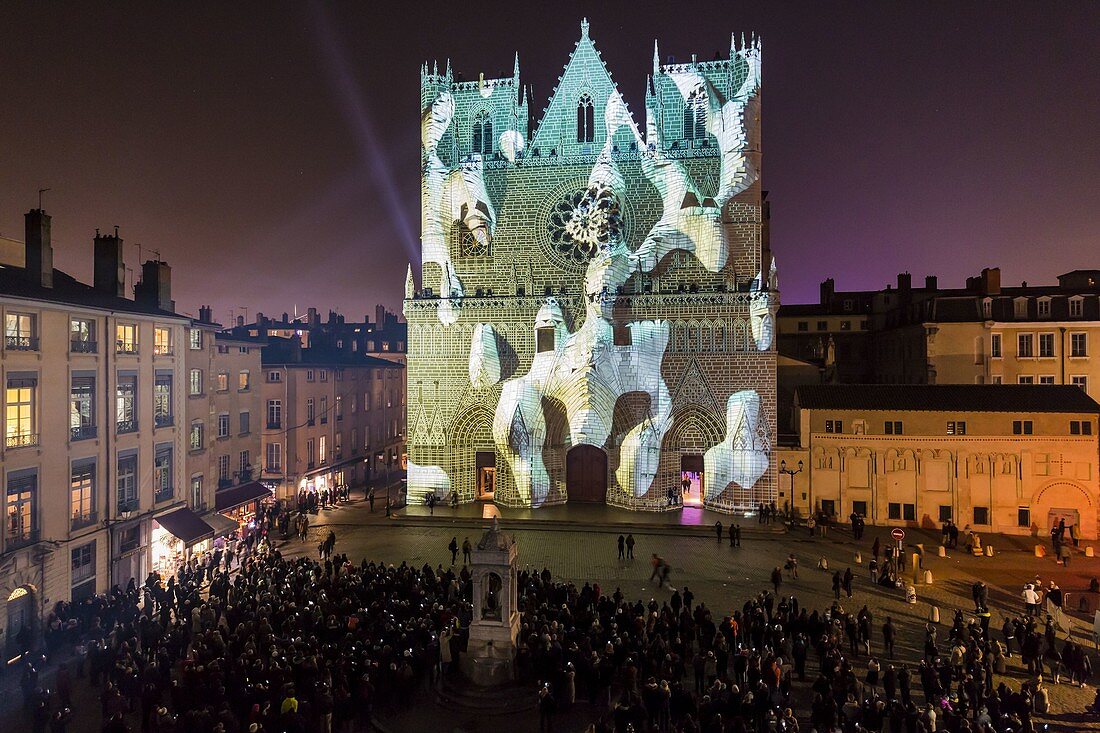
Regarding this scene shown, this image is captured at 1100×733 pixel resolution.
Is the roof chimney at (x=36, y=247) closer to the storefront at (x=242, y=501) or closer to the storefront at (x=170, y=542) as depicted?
the storefront at (x=170, y=542)

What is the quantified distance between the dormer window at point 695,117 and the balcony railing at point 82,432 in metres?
31.1

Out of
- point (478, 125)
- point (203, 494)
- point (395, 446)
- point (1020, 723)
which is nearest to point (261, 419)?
point (203, 494)

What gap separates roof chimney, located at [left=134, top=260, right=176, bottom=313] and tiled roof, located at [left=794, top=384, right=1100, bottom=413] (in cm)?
3080

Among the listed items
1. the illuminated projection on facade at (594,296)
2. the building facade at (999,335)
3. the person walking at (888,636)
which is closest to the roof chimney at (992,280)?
the building facade at (999,335)

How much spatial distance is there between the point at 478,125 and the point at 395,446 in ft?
90.7

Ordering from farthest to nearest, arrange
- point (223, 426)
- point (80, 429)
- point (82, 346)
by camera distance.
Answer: point (223, 426)
point (82, 346)
point (80, 429)

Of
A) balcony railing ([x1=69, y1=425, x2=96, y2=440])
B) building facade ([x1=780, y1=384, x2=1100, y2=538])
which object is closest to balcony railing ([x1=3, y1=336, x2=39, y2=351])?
balcony railing ([x1=69, y1=425, x2=96, y2=440])

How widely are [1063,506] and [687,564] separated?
1806cm

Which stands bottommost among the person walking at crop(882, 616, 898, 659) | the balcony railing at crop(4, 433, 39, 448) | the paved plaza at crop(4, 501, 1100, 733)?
the paved plaza at crop(4, 501, 1100, 733)

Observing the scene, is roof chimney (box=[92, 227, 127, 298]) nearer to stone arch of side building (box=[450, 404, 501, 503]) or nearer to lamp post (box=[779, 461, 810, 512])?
stone arch of side building (box=[450, 404, 501, 503])

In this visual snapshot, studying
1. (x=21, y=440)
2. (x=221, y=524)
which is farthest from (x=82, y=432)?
(x=221, y=524)

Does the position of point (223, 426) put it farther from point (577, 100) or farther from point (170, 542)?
point (577, 100)

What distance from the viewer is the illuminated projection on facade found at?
34.4m

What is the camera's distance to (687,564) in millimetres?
25703
